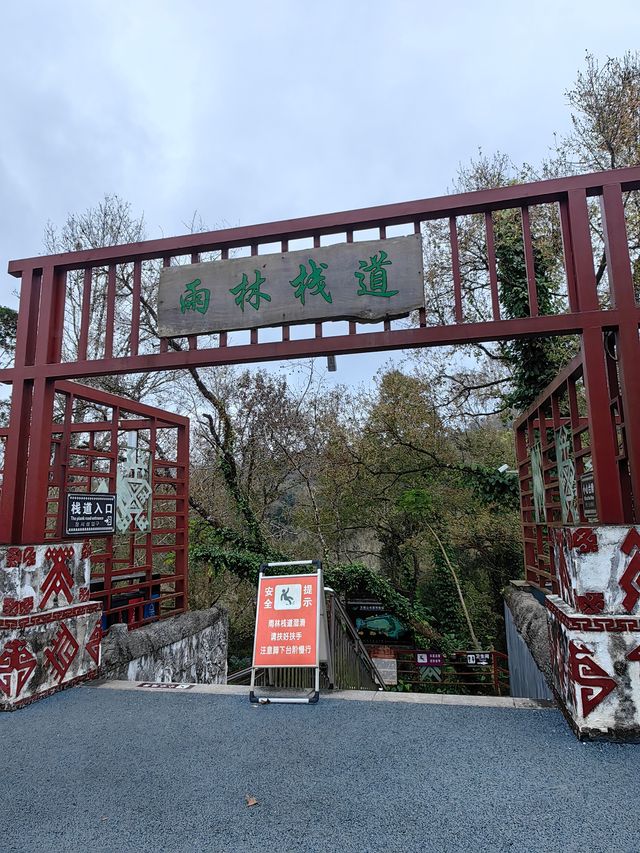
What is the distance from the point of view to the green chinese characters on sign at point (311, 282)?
390cm

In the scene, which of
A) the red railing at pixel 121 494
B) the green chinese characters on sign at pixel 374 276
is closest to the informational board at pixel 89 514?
the red railing at pixel 121 494

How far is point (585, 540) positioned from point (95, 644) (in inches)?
150

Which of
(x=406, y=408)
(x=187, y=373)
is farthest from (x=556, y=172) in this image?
(x=187, y=373)

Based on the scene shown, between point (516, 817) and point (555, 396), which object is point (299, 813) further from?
point (555, 396)

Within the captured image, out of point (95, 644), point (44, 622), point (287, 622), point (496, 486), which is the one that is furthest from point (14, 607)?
point (496, 486)

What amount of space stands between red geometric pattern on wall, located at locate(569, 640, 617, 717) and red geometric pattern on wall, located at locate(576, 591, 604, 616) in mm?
181

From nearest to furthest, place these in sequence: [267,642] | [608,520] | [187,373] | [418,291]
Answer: [608,520], [418,291], [267,642], [187,373]

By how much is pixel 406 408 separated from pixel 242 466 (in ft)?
15.3

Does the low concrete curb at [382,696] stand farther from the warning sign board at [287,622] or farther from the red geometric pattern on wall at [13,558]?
the red geometric pattern on wall at [13,558]

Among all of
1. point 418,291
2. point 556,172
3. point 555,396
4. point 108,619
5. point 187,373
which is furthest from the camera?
point 187,373

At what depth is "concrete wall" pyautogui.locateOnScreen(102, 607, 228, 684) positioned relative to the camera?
16.5ft

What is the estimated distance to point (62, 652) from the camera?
3.98m

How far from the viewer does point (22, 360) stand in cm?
428

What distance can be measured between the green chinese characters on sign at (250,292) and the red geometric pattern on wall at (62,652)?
2.81 m
